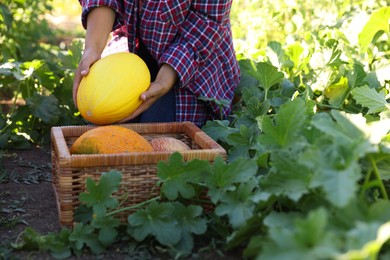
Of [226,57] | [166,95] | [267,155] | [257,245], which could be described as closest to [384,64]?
[226,57]

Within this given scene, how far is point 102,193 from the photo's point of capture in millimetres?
1806

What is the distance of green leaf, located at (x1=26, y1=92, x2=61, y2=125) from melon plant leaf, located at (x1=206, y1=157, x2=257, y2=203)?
1.29 meters

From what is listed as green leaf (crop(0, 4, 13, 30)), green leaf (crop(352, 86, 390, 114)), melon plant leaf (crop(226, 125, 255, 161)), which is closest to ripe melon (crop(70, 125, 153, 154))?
melon plant leaf (crop(226, 125, 255, 161))

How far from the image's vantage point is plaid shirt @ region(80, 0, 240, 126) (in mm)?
2619

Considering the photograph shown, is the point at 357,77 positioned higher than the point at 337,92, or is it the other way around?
the point at 357,77

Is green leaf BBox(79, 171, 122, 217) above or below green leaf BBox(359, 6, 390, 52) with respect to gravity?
below

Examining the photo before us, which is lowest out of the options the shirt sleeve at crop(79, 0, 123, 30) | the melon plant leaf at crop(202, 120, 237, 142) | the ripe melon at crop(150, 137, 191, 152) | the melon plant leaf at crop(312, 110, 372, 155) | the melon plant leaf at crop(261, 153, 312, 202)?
the melon plant leaf at crop(202, 120, 237, 142)

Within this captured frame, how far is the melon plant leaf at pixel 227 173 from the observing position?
1829mm

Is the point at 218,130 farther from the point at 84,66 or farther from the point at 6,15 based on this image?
the point at 6,15

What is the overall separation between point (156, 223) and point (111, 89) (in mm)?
703

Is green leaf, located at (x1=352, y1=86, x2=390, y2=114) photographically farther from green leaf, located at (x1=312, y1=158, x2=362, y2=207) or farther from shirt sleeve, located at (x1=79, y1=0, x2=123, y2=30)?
shirt sleeve, located at (x1=79, y1=0, x2=123, y2=30)

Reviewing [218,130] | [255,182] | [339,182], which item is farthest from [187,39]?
[339,182]

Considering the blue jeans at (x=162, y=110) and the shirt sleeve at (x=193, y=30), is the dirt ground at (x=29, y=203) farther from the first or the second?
the shirt sleeve at (x=193, y=30)

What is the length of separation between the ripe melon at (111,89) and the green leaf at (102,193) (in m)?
0.57
